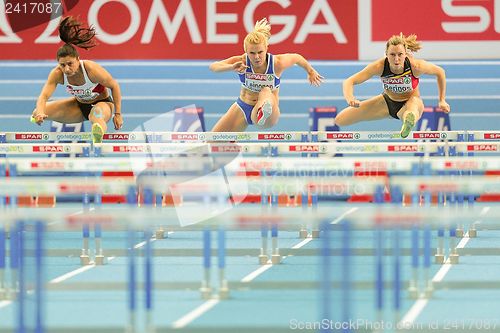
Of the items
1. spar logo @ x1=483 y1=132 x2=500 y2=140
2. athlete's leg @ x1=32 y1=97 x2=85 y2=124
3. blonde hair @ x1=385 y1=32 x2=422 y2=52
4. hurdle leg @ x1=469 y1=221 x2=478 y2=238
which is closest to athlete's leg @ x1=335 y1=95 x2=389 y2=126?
blonde hair @ x1=385 y1=32 x2=422 y2=52

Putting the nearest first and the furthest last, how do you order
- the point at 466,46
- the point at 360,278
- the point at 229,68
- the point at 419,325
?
1. the point at 419,325
2. the point at 360,278
3. the point at 229,68
4. the point at 466,46

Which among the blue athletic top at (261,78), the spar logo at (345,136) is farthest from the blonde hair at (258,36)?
the spar logo at (345,136)

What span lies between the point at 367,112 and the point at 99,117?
2.55 metres

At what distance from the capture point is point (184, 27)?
16391mm

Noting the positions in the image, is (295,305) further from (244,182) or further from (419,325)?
(244,182)

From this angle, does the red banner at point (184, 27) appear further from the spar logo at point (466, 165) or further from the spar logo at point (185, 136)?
the spar logo at point (466, 165)

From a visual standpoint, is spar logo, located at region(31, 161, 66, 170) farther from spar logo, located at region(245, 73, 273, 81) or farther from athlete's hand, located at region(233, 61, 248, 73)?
spar logo, located at region(245, 73, 273, 81)

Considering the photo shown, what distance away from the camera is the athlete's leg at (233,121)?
10.7 meters

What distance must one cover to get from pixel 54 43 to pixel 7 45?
693mm

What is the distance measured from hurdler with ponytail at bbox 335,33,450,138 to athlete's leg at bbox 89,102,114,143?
2174 mm

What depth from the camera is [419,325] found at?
6734 mm

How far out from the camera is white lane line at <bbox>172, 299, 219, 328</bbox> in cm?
687

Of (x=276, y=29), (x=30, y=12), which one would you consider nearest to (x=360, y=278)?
(x=276, y=29)

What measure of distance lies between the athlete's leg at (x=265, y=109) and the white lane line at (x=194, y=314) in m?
2.29
